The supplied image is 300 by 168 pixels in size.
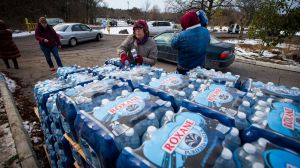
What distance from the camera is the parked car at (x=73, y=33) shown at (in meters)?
10.3

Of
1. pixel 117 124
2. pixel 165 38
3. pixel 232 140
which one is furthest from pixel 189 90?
pixel 165 38

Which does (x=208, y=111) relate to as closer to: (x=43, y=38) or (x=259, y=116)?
(x=259, y=116)

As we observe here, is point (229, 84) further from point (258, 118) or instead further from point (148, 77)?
point (148, 77)

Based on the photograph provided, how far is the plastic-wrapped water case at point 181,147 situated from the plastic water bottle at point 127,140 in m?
0.09

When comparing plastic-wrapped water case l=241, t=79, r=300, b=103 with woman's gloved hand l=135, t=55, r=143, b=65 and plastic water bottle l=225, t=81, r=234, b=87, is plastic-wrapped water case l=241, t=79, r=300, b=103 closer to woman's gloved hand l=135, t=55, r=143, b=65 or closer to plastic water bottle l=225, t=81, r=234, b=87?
plastic water bottle l=225, t=81, r=234, b=87

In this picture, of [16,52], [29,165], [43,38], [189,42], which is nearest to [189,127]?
[189,42]

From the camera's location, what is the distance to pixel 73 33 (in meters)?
10.9

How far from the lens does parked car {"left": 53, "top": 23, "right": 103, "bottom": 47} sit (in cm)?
1032

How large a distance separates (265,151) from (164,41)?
22.4 feet

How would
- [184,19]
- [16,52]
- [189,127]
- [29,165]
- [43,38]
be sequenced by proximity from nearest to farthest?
[189,127]
[29,165]
[184,19]
[43,38]
[16,52]

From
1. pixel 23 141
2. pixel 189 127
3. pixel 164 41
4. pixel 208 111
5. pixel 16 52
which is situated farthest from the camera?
pixel 164 41

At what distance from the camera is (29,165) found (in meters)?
2.04

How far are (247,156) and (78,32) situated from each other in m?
12.4

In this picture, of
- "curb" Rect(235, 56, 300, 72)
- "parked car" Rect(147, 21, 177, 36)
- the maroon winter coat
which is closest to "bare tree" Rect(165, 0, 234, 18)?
"parked car" Rect(147, 21, 177, 36)
